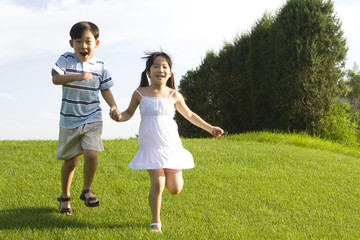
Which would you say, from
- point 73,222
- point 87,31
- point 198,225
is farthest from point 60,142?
point 198,225

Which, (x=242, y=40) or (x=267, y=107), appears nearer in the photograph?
(x=267, y=107)

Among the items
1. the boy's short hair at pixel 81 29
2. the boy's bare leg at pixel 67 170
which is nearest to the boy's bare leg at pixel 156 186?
the boy's bare leg at pixel 67 170

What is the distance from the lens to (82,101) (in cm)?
447

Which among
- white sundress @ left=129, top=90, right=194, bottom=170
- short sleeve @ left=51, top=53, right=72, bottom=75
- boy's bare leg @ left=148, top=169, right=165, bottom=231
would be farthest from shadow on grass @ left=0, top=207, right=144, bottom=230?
short sleeve @ left=51, top=53, right=72, bottom=75

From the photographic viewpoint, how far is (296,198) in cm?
596

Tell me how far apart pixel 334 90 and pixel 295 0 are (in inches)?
135

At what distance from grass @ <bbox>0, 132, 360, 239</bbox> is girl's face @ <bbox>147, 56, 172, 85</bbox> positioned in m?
1.59

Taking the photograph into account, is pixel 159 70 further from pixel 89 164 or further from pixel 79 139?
pixel 89 164

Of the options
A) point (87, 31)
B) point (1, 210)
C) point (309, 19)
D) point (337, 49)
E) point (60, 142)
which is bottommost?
point (1, 210)

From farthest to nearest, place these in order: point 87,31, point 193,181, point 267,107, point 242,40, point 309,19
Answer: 1. point 242,40
2. point 267,107
3. point 309,19
4. point 193,181
5. point 87,31

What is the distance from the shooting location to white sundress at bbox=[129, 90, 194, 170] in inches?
159

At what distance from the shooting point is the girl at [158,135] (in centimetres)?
403

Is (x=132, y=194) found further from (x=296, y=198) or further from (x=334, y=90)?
(x=334, y=90)

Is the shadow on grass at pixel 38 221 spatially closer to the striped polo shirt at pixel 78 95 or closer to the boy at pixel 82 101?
the boy at pixel 82 101
